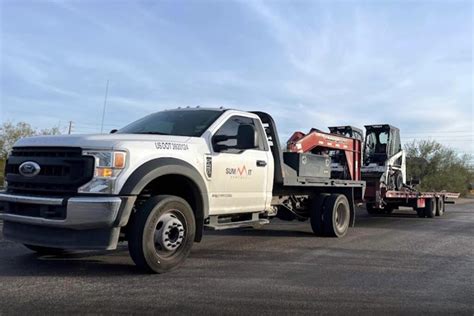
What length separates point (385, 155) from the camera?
55.4ft

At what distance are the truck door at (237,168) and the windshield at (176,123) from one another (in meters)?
0.25

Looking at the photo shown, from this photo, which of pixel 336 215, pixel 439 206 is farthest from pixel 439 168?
pixel 336 215

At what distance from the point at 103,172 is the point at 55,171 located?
24.8 inches

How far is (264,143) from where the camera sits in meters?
8.09

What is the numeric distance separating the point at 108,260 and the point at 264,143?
10.1 ft

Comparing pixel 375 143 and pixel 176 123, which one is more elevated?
pixel 375 143

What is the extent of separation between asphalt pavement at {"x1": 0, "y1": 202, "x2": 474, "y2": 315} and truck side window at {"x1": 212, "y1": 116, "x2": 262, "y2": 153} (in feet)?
5.32

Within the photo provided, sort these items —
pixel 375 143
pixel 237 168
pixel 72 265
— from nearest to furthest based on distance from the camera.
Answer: pixel 72 265, pixel 237 168, pixel 375 143

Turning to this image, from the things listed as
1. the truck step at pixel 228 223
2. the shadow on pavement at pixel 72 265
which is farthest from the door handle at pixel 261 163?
the shadow on pavement at pixel 72 265

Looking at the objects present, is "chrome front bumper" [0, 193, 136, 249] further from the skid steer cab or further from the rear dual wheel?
the skid steer cab

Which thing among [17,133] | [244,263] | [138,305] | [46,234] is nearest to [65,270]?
[46,234]

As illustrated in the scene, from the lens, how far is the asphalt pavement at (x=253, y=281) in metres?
4.72

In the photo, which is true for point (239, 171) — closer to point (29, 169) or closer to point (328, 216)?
point (29, 169)

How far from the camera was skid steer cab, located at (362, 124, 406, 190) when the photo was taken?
16.3 m
